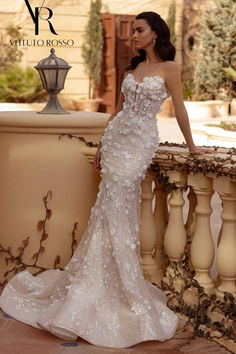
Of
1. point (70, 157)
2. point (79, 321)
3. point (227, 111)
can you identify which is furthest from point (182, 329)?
→ point (227, 111)

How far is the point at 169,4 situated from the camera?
1692 cm

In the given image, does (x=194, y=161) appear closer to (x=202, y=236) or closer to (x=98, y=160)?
(x=202, y=236)

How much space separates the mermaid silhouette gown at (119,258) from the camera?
3.43 meters

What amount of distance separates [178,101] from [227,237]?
738 mm

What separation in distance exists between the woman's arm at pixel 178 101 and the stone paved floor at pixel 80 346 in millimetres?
973

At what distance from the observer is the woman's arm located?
3459mm

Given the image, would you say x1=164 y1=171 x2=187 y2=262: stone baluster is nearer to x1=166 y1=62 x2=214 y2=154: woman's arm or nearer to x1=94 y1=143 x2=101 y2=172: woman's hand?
x1=166 y1=62 x2=214 y2=154: woman's arm

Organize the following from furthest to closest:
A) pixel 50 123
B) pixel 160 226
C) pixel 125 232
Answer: pixel 50 123
pixel 160 226
pixel 125 232

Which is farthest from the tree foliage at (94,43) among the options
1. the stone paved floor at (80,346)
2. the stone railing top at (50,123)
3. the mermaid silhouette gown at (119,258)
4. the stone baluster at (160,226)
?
the stone paved floor at (80,346)

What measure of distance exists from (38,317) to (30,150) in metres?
1.03

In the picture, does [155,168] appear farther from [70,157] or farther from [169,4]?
[169,4]

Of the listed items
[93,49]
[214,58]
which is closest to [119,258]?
[214,58]

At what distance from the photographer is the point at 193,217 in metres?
3.74

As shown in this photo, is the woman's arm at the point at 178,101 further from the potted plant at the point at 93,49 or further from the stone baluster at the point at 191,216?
the potted plant at the point at 93,49
